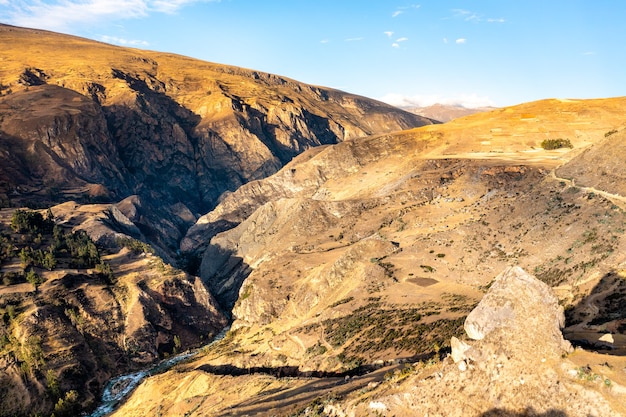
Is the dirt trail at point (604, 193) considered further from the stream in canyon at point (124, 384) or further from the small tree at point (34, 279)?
the small tree at point (34, 279)

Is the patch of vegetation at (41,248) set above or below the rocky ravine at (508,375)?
below

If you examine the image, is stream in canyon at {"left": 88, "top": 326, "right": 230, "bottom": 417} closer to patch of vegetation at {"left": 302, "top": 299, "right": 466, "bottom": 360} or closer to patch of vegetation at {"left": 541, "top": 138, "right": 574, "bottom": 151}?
patch of vegetation at {"left": 302, "top": 299, "right": 466, "bottom": 360}

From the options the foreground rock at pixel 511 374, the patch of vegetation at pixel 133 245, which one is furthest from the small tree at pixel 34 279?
the foreground rock at pixel 511 374

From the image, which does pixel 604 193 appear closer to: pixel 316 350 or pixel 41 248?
pixel 316 350

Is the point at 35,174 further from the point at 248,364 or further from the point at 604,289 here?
the point at 604,289

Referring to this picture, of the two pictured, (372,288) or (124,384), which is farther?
(124,384)

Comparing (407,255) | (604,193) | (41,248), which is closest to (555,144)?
(604,193)
